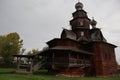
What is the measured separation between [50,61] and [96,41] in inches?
439

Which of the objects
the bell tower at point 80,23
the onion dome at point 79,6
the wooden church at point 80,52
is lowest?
the wooden church at point 80,52

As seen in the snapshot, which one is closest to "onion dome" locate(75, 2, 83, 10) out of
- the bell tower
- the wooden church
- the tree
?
the wooden church

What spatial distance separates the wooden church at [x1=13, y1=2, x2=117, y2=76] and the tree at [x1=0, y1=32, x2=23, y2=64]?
576 inches

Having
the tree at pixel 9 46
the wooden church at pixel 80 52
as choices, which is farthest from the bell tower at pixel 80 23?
the tree at pixel 9 46

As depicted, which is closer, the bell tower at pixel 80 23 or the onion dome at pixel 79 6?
the bell tower at pixel 80 23

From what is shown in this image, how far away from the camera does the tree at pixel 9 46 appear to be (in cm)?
4231

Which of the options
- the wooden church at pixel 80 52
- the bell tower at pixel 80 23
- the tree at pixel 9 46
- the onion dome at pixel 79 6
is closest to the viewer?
the wooden church at pixel 80 52

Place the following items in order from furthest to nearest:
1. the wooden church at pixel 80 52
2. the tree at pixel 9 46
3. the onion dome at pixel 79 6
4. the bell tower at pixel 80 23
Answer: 1. the tree at pixel 9 46
2. the onion dome at pixel 79 6
3. the bell tower at pixel 80 23
4. the wooden church at pixel 80 52

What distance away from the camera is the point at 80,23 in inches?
1444

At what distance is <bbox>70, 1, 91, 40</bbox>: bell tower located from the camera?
3602 centimetres

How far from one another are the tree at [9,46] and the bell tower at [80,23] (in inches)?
653

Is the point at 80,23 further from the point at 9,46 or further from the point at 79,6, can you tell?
the point at 9,46

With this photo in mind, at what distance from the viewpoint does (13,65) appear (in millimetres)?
42844

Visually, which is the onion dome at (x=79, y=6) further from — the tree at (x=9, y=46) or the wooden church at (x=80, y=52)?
the tree at (x=9, y=46)
